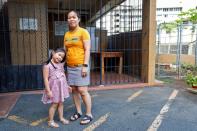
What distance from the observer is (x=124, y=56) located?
775 cm

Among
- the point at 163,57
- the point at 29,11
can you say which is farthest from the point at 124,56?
the point at 29,11

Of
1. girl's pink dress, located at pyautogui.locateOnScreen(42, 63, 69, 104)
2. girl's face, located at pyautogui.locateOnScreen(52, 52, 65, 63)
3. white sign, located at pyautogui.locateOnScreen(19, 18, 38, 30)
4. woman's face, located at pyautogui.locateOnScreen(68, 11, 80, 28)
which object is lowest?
girl's pink dress, located at pyautogui.locateOnScreen(42, 63, 69, 104)

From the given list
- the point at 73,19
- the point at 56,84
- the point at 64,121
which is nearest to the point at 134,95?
the point at 64,121

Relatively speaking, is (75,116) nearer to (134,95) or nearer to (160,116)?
(160,116)

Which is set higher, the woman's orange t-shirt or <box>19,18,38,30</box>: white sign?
<box>19,18,38,30</box>: white sign

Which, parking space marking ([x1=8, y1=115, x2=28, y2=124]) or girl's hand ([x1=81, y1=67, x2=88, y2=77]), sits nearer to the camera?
girl's hand ([x1=81, y1=67, x2=88, y2=77])

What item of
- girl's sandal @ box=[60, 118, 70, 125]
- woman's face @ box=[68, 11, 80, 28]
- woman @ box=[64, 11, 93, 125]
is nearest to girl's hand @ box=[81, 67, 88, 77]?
woman @ box=[64, 11, 93, 125]

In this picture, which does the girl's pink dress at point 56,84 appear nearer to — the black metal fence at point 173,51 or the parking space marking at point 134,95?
the parking space marking at point 134,95

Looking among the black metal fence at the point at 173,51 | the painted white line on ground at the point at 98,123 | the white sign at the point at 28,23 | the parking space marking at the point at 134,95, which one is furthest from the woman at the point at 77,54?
the black metal fence at the point at 173,51

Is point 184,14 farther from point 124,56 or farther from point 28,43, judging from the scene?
point 28,43

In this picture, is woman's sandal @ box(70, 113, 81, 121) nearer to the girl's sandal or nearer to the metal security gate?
the girl's sandal

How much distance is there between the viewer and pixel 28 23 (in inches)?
225

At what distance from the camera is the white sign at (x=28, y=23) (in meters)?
5.68

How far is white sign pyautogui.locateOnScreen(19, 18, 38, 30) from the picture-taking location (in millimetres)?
5676
